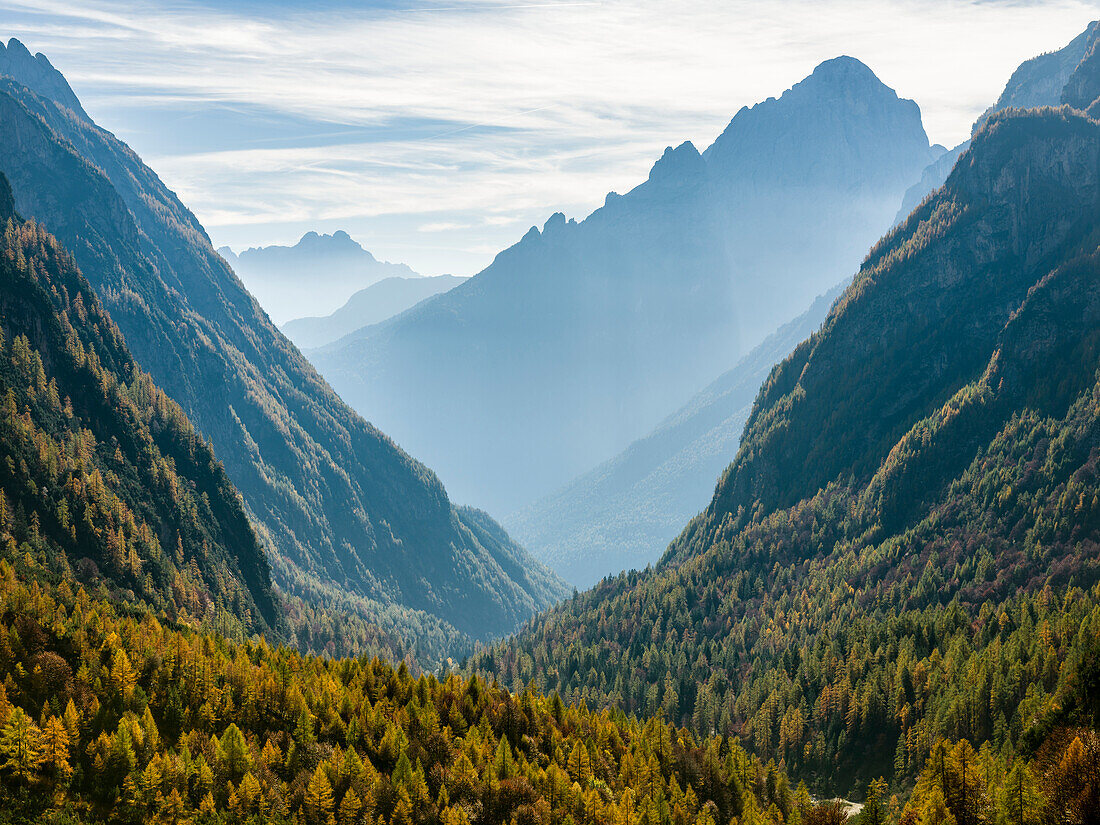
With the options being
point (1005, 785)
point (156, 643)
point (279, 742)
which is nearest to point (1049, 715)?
point (1005, 785)

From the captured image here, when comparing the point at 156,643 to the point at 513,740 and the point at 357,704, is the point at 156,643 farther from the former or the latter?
the point at 513,740

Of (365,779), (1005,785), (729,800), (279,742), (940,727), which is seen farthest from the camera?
(940,727)

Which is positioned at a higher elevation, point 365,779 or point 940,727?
point 365,779

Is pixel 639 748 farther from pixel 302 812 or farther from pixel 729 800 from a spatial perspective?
pixel 302 812

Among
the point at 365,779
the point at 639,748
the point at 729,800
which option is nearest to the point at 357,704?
the point at 365,779

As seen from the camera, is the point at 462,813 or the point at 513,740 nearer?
the point at 462,813

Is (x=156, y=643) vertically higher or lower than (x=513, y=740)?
higher

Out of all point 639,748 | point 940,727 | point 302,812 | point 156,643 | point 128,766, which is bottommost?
point 940,727

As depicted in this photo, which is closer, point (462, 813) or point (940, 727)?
point (462, 813)

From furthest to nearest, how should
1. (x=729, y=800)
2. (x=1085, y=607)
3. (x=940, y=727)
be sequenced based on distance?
(x=1085, y=607), (x=940, y=727), (x=729, y=800)
